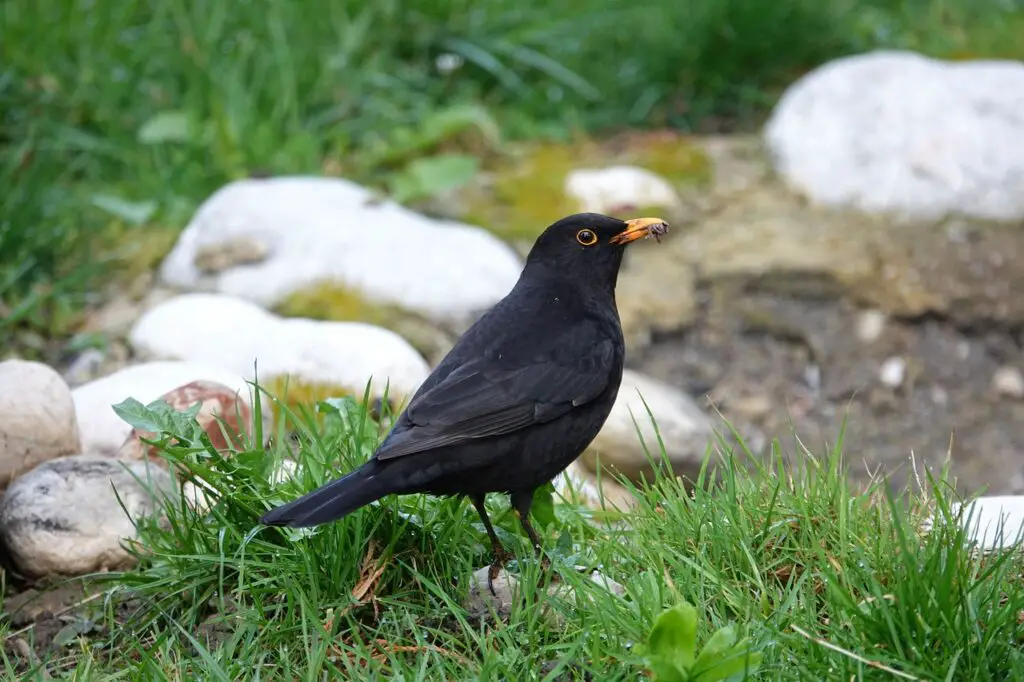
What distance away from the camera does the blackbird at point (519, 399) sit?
333 centimetres

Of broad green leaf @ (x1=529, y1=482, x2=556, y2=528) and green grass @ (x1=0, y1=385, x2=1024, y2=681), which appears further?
broad green leaf @ (x1=529, y1=482, x2=556, y2=528)

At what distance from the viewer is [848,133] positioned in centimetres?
669

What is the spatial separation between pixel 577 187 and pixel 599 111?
1181mm

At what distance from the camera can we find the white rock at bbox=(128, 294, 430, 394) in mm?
5004

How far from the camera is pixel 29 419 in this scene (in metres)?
4.16

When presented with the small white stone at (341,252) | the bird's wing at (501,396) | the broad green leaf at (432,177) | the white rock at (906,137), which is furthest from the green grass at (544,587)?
the white rock at (906,137)

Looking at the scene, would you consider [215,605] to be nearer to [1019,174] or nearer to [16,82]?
[16,82]

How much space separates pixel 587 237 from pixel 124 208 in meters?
3.18

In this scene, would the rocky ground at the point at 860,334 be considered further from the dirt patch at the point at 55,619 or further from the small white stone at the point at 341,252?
the dirt patch at the point at 55,619

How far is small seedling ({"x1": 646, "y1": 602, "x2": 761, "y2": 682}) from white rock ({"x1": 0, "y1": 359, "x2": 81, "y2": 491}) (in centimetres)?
228

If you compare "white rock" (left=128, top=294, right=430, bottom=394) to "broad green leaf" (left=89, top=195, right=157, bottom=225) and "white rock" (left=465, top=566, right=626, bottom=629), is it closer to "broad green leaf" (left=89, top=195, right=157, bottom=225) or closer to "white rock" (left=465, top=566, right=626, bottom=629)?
"broad green leaf" (left=89, top=195, right=157, bottom=225)

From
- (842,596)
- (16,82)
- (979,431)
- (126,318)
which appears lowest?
(979,431)

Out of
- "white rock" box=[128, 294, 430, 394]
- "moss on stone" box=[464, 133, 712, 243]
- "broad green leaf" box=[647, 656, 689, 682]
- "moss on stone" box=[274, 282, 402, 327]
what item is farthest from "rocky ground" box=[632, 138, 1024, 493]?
"broad green leaf" box=[647, 656, 689, 682]

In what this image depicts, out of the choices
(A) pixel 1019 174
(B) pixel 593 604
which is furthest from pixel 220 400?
(A) pixel 1019 174
